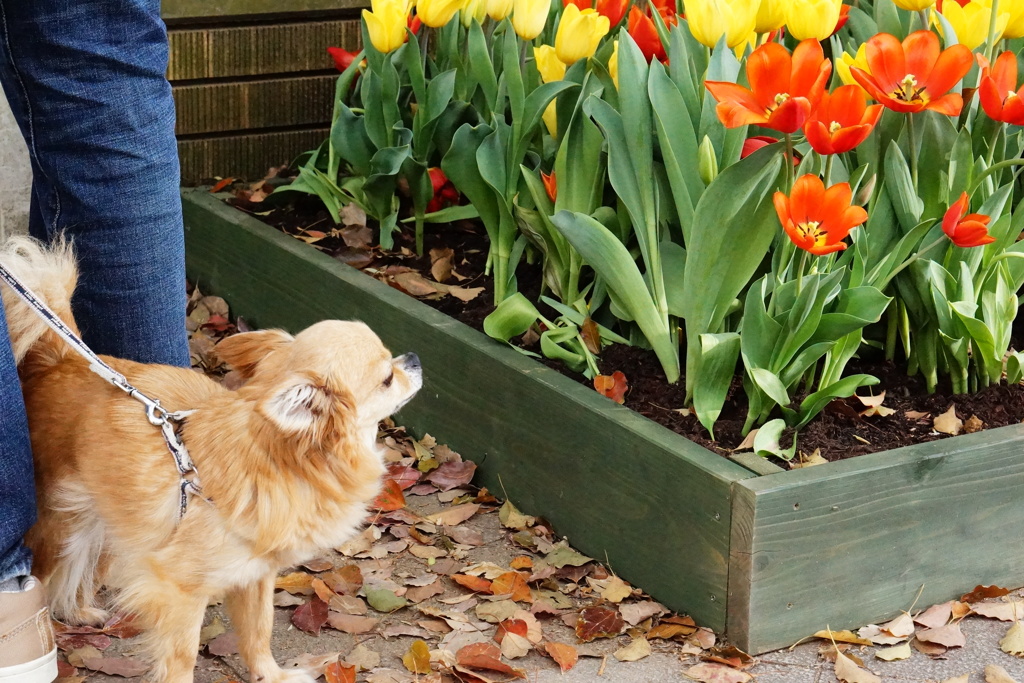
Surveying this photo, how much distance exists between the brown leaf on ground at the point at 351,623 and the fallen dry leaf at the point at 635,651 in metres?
0.53

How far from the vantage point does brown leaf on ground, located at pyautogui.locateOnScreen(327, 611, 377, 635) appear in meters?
2.61

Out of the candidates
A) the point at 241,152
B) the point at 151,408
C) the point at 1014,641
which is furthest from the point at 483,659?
the point at 241,152

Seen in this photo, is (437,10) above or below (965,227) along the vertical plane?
A: above

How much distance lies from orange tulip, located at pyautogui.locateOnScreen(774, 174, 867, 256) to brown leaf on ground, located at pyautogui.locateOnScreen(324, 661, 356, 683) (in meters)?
1.21

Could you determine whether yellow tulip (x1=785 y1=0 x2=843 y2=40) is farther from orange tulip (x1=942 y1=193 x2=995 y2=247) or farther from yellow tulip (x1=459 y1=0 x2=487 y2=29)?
yellow tulip (x1=459 y1=0 x2=487 y2=29)

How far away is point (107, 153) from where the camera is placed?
2494 mm

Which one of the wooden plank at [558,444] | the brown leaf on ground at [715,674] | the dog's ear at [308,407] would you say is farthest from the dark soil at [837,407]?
the dog's ear at [308,407]

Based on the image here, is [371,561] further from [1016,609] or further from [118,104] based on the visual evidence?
[1016,609]

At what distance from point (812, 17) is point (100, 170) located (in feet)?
4.96

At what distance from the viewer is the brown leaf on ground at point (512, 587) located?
8.90ft

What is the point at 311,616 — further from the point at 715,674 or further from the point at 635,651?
the point at 715,674

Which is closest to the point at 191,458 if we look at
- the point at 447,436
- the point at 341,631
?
the point at 341,631

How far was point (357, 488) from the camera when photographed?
2189mm

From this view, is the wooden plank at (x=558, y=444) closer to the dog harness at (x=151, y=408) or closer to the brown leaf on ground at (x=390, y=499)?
the brown leaf on ground at (x=390, y=499)
